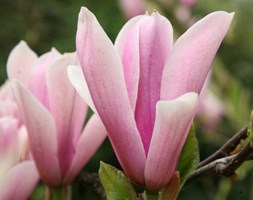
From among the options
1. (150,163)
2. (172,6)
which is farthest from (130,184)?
(172,6)

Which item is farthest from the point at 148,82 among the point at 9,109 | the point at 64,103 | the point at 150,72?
the point at 9,109

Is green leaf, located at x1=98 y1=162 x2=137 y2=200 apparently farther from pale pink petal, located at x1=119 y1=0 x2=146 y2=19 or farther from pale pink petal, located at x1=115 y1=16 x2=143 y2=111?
pale pink petal, located at x1=119 y1=0 x2=146 y2=19

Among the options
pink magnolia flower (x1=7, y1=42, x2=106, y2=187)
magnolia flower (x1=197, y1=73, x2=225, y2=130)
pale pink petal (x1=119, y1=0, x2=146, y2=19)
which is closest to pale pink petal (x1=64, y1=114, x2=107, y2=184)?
pink magnolia flower (x1=7, y1=42, x2=106, y2=187)

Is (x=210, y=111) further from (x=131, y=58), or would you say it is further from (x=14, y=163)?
(x=131, y=58)

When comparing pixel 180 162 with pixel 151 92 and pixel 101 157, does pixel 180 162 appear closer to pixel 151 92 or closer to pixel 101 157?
pixel 151 92

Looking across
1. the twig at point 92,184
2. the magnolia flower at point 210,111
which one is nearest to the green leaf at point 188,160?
the twig at point 92,184

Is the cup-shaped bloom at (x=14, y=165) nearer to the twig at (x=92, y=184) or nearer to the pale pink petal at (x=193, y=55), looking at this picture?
the twig at (x=92, y=184)
